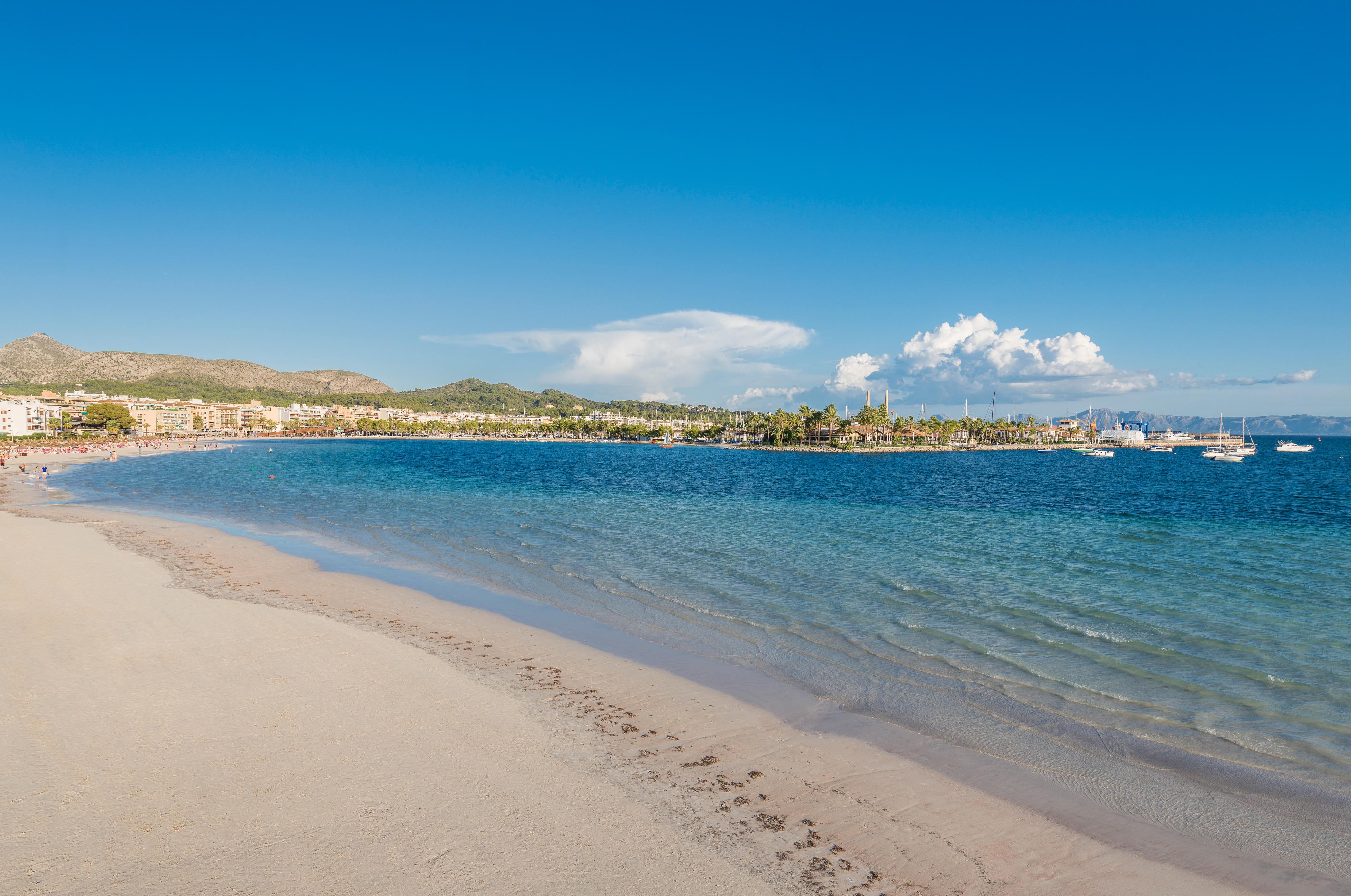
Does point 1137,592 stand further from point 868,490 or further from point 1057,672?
point 868,490

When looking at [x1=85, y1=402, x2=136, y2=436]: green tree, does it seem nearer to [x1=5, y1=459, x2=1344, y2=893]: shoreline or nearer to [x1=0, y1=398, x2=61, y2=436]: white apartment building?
[x1=0, y1=398, x2=61, y2=436]: white apartment building

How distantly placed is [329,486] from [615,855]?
52.4 m

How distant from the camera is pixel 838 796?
7.36 meters

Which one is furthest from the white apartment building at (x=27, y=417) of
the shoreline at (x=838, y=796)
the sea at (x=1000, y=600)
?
A: the shoreline at (x=838, y=796)

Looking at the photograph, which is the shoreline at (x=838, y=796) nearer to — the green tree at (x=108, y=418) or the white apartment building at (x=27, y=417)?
the white apartment building at (x=27, y=417)

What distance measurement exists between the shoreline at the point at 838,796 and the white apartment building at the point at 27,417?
164 meters

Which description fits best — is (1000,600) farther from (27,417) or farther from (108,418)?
(108,418)

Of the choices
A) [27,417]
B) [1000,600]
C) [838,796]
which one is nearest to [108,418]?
[27,417]

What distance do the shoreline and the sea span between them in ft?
2.12

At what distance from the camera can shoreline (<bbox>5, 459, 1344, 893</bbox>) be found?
610cm

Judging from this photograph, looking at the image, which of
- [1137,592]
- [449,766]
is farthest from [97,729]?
[1137,592]

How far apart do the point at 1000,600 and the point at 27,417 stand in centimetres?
18080

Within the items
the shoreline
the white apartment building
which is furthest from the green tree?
the shoreline

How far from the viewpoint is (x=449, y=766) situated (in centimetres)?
770
